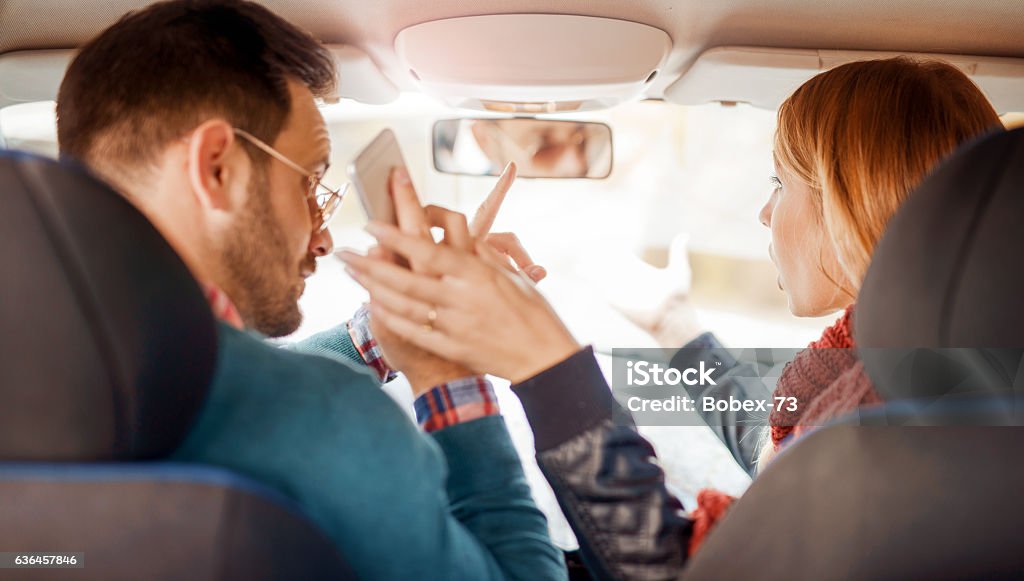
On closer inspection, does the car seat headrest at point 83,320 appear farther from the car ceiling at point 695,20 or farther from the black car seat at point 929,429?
the car ceiling at point 695,20

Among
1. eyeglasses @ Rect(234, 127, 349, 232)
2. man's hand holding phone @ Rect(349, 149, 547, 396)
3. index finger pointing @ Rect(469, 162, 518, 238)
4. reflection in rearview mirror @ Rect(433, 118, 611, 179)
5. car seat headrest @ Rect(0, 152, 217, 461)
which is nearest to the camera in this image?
car seat headrest @ Rect(0, 152, 217, 461)

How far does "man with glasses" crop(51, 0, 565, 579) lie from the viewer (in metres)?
0.97

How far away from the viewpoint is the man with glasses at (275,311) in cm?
97

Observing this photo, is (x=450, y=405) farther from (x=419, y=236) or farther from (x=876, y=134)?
(x=876, y=134)

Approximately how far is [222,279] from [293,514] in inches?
15.0

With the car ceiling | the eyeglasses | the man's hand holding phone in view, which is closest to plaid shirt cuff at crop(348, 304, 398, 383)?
the eyeglasses

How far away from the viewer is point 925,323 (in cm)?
90

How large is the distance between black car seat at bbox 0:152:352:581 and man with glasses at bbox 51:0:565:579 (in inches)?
2.4

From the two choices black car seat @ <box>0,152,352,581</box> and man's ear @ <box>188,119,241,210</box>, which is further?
man's ear @ <box>188,119,241,210</box>

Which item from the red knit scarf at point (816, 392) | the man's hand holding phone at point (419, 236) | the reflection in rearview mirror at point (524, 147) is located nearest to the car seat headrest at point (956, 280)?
the red knit scarf at point (816, 392)

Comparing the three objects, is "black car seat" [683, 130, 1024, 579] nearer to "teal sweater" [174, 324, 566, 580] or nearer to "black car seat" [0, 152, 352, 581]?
"teal sweater" [174, 324, 566, 580]

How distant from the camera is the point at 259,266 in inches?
45.9

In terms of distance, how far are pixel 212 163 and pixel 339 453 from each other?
0.43 meters

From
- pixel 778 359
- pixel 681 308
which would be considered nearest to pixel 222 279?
pixel 681 308
